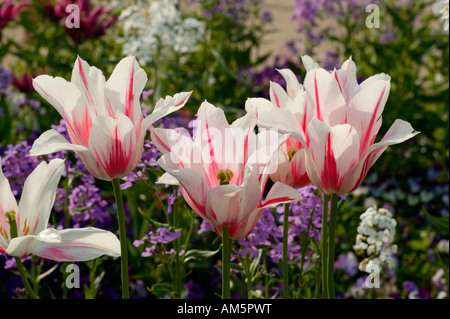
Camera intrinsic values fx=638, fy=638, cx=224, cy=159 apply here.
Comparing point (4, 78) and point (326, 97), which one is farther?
point (4, 78)

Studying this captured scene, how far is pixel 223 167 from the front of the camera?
623mm

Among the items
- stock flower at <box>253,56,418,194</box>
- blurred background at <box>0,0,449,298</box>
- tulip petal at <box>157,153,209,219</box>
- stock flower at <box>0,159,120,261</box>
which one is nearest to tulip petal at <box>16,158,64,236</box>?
stock flower at <box>0,159,120,261</box>

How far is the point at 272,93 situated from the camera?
72 cm

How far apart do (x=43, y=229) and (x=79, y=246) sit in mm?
46

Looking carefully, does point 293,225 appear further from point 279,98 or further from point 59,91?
point 59,91

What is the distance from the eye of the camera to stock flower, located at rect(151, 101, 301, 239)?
1.91ft

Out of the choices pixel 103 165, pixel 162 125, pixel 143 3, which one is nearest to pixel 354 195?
pixel 143 3

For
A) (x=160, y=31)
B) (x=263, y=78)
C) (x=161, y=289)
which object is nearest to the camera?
(x=161, y=289)

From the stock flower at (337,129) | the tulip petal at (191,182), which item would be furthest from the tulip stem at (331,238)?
the tulip petal at (191,182)

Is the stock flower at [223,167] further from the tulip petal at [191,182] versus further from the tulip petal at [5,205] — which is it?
the tulip petal at [5,205]

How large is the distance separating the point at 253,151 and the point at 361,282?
1.24 meters

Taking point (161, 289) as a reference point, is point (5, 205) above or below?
above

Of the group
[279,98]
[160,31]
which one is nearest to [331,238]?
[279,98]
